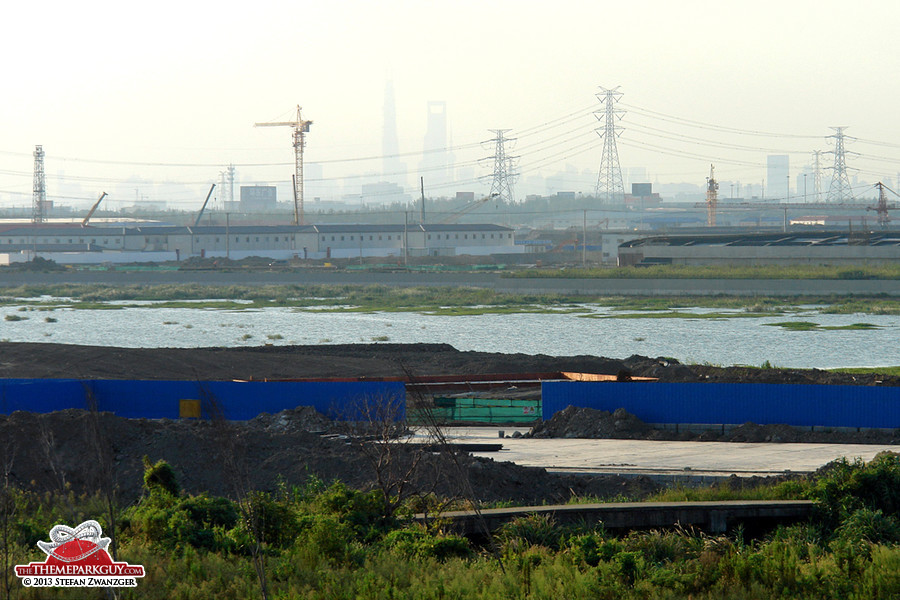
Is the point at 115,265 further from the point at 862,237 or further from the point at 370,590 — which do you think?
the point at 370,590

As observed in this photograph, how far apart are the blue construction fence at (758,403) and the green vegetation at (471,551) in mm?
4864

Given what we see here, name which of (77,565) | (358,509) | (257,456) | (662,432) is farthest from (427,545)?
(662,432)

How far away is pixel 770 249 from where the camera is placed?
217 feet

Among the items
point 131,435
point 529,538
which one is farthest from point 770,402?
point 131,435

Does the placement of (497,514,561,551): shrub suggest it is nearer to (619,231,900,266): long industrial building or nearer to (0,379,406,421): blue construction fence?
(0,379,406,421): blue construction fence

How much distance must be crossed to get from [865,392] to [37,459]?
13064mm

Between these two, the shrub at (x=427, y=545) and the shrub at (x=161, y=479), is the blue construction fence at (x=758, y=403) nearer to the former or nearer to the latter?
the shrub at (x=427, y=545)

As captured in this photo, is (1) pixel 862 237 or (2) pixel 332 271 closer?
(1) pixel 862 237

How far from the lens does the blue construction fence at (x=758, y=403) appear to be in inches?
663

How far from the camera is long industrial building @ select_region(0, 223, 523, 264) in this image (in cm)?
9562

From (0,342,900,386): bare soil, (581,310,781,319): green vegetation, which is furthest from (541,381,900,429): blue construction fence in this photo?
(581,310,781,319): green vegetation

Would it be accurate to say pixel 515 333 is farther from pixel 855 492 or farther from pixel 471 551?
pixel 471 551

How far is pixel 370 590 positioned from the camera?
27.7 feet

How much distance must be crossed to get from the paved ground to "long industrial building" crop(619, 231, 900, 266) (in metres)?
49.4
